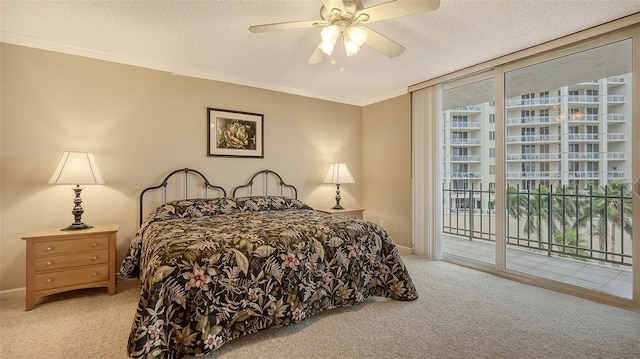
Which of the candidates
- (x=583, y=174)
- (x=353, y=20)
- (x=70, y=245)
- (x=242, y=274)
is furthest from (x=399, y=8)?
(x=70, y=245)

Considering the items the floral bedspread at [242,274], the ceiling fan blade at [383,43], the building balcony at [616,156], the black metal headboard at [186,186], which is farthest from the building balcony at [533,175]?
the black metal headboard at [186,186]

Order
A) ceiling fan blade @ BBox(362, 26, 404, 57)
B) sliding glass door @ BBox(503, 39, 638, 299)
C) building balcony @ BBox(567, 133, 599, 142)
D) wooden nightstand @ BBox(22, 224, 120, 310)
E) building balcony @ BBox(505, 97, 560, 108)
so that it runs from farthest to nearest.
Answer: building balcony @ BBox(505, 97, 560, 108) → building balcony @ BBox(567, 133, 599, 142) → sliding glass door @ BBox(503, 39, 638, 299) → wooden nightstand @ BBox(22, 224, 120, 310) → ceiling fan blade @ BBox(362, 26, 404, 57)

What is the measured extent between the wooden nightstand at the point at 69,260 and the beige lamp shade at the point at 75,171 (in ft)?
1.50

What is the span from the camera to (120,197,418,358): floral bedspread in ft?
5.67

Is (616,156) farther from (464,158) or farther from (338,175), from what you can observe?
(338,175)

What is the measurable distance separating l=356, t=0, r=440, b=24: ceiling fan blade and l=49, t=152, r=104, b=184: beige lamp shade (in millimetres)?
2723

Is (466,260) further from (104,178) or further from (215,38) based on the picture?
(104,178)

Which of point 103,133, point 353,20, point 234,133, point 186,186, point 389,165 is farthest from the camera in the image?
point 389,165

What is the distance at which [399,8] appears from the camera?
1.86 meters

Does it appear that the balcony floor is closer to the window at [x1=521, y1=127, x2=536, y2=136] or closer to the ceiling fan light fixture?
the window at [x1=521, y1=127, x2=536, y2=136]

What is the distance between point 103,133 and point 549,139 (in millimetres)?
4778

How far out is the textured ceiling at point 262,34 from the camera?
2291mm

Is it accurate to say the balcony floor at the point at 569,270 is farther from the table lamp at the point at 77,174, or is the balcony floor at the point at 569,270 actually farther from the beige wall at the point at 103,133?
the table lamp at the point at 77,174

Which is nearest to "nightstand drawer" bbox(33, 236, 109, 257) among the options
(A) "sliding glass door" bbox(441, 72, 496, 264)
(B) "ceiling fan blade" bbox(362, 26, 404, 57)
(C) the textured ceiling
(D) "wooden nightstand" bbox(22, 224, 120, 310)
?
(D) "wooden nightstand" bbox(22, 224, 120, 310)
